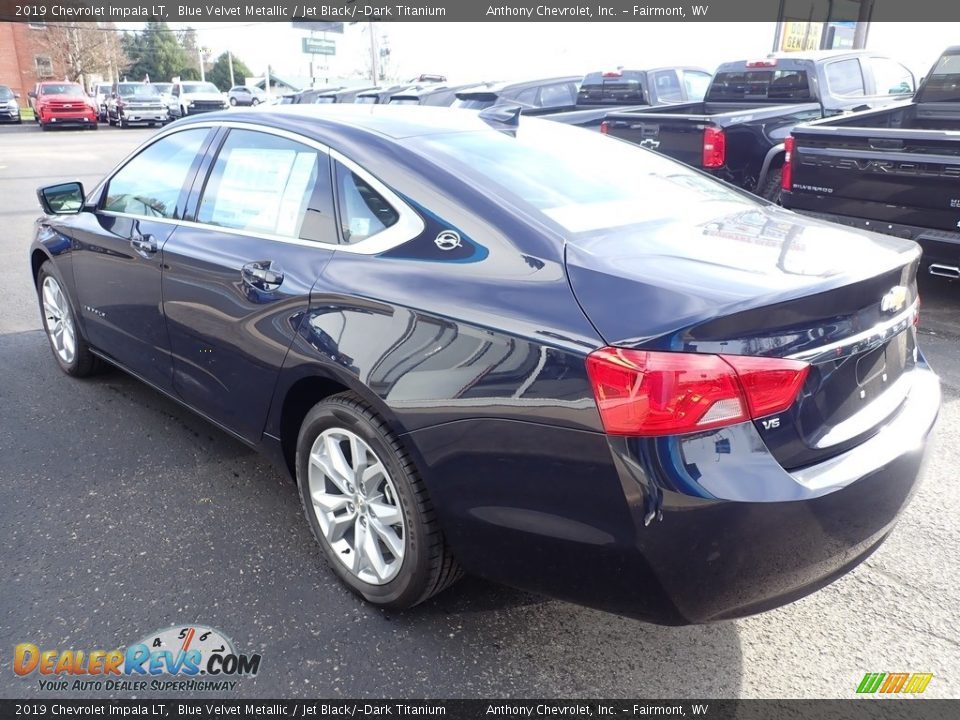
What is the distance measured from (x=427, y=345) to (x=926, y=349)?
418 cm

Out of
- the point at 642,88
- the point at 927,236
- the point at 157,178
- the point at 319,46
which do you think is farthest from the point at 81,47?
the point at 927,236

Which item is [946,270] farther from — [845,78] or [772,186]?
[845,78]

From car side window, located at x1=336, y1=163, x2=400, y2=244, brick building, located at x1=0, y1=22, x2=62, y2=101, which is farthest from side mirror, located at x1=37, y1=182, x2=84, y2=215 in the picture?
brick building, located at x1=0, y1=22, x2=62, y2=101

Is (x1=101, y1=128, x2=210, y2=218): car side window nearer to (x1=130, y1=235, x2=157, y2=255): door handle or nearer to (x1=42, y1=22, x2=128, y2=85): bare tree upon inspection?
(x1=130, y1=235, x2=157, y2=255): door handle

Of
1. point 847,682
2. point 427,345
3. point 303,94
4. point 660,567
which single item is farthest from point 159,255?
point 303,94

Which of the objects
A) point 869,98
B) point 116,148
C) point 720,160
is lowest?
point 116,148

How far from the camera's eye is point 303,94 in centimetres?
2272

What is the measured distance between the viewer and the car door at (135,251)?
141 inches

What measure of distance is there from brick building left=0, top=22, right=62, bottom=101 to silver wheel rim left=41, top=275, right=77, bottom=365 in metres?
60.2

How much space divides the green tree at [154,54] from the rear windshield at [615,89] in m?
65.4

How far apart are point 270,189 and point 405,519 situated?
147 cm

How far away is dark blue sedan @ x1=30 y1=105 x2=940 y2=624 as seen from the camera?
195 cm

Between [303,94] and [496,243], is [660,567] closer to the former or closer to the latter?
[496,243]

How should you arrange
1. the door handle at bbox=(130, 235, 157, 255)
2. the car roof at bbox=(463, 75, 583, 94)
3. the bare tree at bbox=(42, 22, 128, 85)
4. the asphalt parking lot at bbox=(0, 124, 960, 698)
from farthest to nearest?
1. the bare tree at bbox=(42, 22, 128, 85)
2. the car roof at bbox=(463, 75, 583, 94)
3. the door handle at bbox=(130, 235, 157, 255)
4. the asphalt parking lot at bbox=(0, 124, 960, 698)
